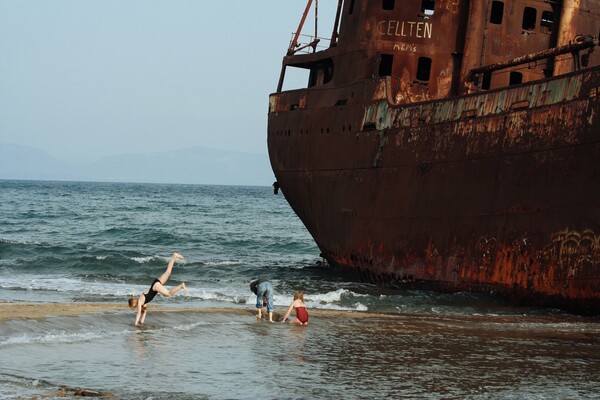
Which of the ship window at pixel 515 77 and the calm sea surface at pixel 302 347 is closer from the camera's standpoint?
the calm sea surface at pixel 302 347

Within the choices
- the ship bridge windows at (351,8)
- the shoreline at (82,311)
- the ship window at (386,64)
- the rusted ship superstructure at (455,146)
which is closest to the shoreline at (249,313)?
the shoreline at (82,311)

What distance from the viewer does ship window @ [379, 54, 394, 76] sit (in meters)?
22.1

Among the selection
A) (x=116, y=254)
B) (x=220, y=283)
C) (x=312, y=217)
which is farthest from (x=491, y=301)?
(x=116, y=254)

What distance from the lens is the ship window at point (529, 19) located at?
71.5ft

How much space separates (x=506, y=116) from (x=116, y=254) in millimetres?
19447

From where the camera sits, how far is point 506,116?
16969 mm

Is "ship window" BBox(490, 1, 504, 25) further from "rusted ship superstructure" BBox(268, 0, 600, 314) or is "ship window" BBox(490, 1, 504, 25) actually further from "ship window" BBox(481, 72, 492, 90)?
"ship window" BBox(481, 72, 492, 90)

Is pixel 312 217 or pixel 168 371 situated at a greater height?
pixel 312 217

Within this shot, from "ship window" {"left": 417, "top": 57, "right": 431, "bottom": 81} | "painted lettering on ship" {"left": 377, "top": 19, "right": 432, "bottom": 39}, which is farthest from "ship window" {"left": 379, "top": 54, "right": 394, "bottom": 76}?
"ship window" {"left": 417, "top": 57, "right": 431, "bottom": 81}

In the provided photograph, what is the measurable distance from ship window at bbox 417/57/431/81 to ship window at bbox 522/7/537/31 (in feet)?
7.76

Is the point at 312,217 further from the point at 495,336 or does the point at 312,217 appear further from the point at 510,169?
the point at 495,336

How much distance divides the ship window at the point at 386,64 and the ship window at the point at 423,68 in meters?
0.67

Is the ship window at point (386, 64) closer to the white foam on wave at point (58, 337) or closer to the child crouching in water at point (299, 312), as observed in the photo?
the child crouching in water at point (299, 312)

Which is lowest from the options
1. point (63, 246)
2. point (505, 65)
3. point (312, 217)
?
point (63, 246)
